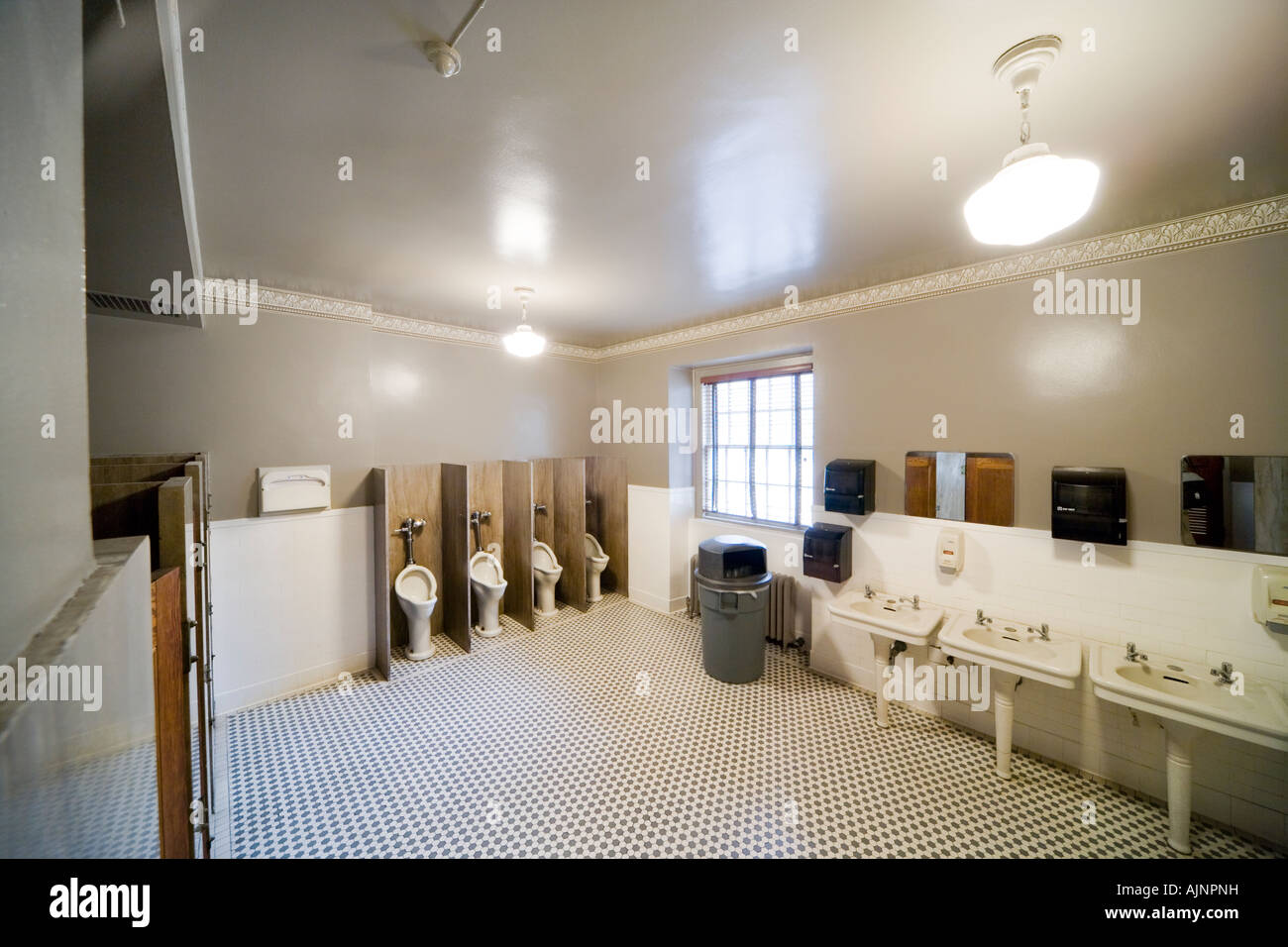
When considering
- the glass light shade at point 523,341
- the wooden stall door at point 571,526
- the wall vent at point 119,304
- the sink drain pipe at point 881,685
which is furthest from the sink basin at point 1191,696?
the wall vent at point 119,304

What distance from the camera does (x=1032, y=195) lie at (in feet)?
4.43

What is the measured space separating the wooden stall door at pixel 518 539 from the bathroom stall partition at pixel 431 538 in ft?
1.97

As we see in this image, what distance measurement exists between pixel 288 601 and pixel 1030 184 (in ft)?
15.1

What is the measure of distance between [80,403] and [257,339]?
3516 mm

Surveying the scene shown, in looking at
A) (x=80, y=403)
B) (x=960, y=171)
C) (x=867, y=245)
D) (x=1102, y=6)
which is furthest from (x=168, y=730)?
(x=867, y=245)

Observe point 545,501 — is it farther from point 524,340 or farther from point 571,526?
point 524,340

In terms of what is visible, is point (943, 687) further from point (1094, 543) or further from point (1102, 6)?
point (1102, 6)

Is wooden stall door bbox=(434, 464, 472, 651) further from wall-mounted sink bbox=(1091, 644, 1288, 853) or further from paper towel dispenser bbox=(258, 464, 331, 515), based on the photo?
wall-mounted sink bbox=(1091, 644, 1288, 853)

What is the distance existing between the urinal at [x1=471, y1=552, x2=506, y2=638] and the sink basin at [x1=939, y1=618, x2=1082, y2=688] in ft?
11.3

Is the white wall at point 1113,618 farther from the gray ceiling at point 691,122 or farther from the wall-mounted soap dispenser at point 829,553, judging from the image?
the gray ceiling at point 691,122

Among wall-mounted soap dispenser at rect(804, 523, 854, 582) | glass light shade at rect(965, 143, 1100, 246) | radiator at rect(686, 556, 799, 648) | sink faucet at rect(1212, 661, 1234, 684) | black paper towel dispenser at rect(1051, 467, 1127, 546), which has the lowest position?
radiator at rect(686, 556, 799, 648)

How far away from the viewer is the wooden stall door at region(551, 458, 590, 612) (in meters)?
4.82

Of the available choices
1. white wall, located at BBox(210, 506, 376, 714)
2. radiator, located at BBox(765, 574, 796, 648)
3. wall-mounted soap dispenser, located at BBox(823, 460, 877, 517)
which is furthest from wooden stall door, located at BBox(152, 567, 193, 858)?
radiator, located at BBox(765, 574, 796, 648)

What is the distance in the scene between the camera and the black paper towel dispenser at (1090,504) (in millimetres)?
2395
